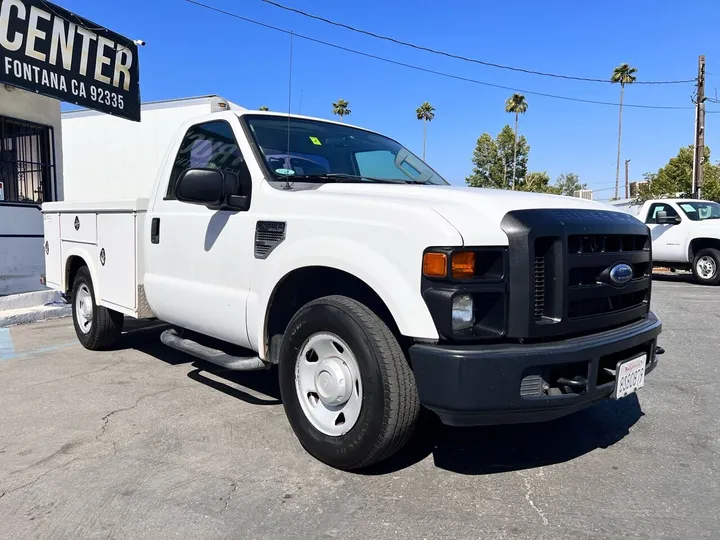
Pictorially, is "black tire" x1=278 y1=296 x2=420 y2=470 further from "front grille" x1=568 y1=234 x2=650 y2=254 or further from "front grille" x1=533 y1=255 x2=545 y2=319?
"front grille" x1=568 y1=234 x2=650 y2=254

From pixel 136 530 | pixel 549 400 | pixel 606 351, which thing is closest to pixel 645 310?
pixel 606 351

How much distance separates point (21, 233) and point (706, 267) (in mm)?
13304

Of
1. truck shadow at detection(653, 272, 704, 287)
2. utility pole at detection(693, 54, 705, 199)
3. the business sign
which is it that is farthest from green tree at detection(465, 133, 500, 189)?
the business sign

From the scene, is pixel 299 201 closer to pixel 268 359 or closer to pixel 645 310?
pixel 268 359

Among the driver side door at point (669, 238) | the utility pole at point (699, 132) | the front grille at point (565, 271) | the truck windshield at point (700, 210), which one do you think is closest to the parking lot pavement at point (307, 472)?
the front grille at point (565, 271)

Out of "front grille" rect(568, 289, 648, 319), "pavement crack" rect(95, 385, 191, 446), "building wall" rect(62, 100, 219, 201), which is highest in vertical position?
"building wall" rect(62, 100, 219, 201)

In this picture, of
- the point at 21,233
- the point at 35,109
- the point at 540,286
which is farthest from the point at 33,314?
the point at 540,286

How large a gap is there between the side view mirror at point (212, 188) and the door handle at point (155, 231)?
38.6 inches

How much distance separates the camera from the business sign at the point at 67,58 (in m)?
8.23

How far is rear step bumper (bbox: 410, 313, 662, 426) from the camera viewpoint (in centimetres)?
255

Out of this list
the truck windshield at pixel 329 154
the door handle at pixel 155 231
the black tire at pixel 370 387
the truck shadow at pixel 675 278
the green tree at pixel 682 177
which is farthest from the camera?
the green tree at pixel 682 177

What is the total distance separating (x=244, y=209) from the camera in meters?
3.72

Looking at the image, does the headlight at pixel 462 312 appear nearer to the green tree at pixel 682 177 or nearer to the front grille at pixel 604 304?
the front grille at pixel 604 304

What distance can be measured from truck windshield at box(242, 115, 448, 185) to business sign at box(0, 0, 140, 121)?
613cm
